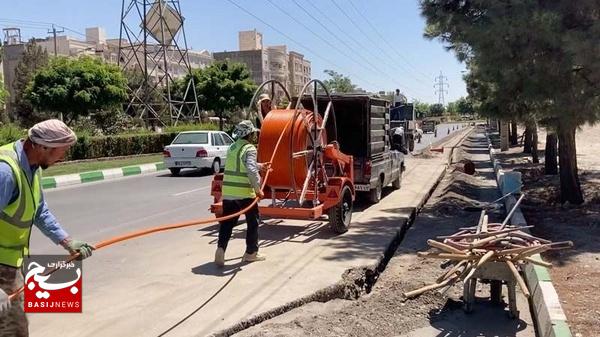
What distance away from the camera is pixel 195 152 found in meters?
19.0

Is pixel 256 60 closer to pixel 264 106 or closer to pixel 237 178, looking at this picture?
pixel 264 106

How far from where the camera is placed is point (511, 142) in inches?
1366

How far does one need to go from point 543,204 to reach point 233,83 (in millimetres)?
33790

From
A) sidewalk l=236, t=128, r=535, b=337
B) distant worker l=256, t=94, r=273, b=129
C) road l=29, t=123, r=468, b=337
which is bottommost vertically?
sidewalk l=236, t=128, r=535, b=337

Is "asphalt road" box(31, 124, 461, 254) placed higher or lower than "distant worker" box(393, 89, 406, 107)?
lower

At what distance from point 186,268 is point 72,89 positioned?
25.2m

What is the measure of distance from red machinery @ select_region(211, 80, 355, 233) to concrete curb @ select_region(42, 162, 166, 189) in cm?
959

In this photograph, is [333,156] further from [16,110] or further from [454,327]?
[16,110]

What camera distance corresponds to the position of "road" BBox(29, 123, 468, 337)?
5047mm

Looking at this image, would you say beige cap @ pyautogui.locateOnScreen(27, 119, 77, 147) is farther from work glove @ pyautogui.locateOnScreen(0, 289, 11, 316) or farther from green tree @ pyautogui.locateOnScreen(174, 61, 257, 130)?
green tree @ pyautogui.locateOnScreen(174, 61, 257, 130)

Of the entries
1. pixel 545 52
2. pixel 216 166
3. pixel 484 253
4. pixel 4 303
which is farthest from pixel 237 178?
pixel 216 166

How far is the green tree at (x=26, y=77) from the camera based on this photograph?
46.3 m

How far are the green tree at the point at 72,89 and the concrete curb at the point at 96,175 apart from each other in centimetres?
901

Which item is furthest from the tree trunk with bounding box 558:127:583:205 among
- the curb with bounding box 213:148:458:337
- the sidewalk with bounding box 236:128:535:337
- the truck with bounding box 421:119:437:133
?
the truck with bounding box 421:119:437:133
